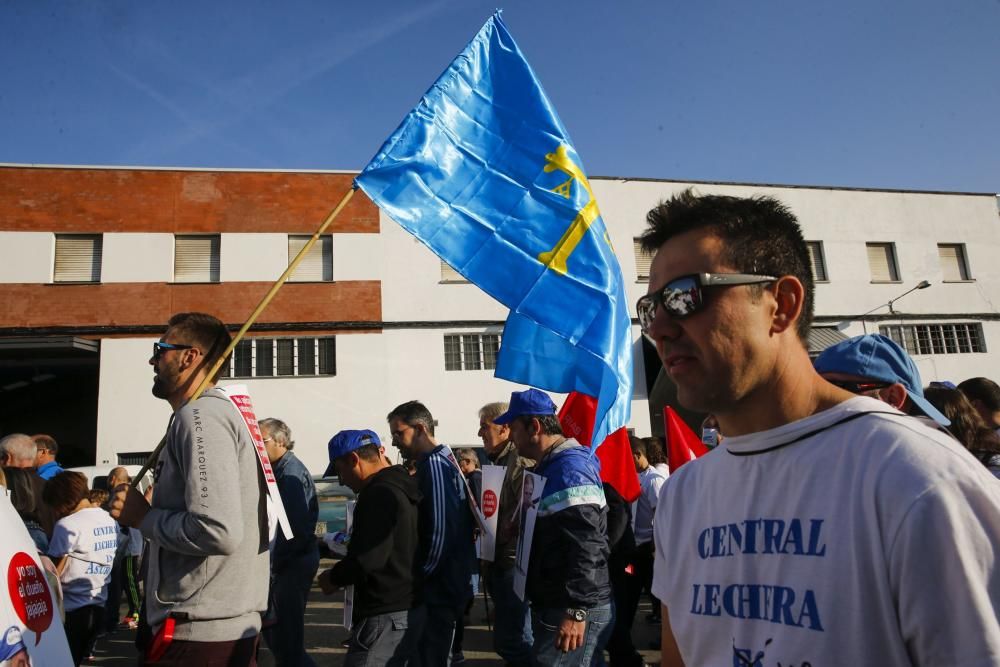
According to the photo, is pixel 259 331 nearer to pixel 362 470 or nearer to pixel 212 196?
→ pixel 212 196

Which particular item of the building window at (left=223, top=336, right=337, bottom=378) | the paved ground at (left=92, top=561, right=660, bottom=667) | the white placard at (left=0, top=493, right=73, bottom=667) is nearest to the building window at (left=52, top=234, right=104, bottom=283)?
the building window at (left=223, top=336, right=337, bottom=378)

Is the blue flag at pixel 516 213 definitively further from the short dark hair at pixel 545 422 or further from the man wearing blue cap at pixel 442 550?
the man wearing blue cap at pixel 442 550

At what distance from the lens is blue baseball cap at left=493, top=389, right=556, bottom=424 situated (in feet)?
14.5

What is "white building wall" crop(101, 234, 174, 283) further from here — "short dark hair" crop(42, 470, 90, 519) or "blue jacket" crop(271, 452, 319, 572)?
"blue jacket" crop(271, 452, 319, 572)

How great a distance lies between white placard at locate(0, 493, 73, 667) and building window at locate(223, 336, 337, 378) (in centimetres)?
1726

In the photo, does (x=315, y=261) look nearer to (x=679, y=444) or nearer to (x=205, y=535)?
(x=679, y=444)

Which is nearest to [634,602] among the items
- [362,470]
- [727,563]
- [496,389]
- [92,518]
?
[362,470]

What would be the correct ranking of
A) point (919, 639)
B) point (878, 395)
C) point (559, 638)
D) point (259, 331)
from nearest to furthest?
point (919, 639)
point (878, 395)
point (559, 638)
point (259, 331)

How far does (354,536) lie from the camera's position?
3.81 meters

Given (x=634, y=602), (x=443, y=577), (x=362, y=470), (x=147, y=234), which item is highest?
(x=147, y=234)

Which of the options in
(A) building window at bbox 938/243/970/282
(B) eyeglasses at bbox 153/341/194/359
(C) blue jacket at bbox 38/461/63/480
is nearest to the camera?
(B) eyeglasses at bbox 153/341/194/359

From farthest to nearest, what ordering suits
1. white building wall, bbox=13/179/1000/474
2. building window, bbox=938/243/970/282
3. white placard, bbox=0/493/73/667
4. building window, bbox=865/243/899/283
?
1. building window, bbox=938/243/970/282
2. building window, bbox=865/243/899/283
3. white building wall, bbox=13/179/1000/474
4. white placard, bbox=0/493/73/667

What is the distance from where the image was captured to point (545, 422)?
4.45 m

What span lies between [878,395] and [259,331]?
18.3m
